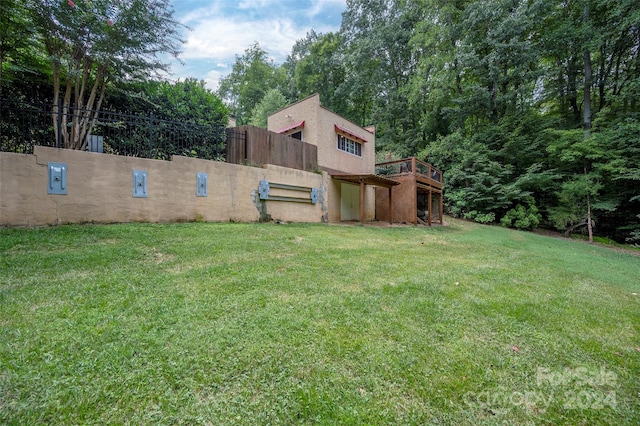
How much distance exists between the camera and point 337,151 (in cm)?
1244

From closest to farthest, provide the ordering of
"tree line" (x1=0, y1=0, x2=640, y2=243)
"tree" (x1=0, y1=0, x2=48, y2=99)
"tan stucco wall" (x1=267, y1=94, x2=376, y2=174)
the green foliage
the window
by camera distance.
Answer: "tree" (x1=0, y1=0, x2=48, y2=99)
"tree line" (x1=0, y1=0, x2=640, y2=243)
"tan stucco wall" (x1=267, y1=94, x2=376, y2=174)
the window
the green foliage

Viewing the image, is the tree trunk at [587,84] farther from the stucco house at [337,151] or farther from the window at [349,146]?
the window at [349,146]

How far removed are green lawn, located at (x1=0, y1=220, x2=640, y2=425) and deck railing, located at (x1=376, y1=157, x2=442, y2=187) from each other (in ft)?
29.1

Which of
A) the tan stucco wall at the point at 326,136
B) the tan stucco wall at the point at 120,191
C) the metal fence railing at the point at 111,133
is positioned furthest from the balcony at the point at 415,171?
the metal fence railing at the point at 111,133

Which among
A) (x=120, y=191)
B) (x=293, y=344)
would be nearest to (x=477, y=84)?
(x=120, y=191)

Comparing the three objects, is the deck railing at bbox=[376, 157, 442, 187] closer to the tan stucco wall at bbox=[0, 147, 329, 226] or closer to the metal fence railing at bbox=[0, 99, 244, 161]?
the tan stucco wall at bbox=[0, 147, 329, 226]

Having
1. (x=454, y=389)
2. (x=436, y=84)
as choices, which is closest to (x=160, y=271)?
(x=454, y=389)

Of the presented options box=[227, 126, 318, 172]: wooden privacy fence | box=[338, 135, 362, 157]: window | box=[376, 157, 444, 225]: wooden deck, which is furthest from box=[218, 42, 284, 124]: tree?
box=[227, 126, 318, 172]: wooden privacy fence

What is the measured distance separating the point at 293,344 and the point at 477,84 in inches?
841

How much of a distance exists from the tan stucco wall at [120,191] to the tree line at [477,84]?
2.59 metres

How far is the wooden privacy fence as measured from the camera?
316 inches

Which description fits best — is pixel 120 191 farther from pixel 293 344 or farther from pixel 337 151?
pixel 337 151

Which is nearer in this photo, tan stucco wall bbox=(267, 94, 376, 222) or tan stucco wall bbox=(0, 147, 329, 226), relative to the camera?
tan stucco wall bbox=(0, 147, 329, 226)

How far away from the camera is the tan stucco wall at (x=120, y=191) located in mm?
4645
